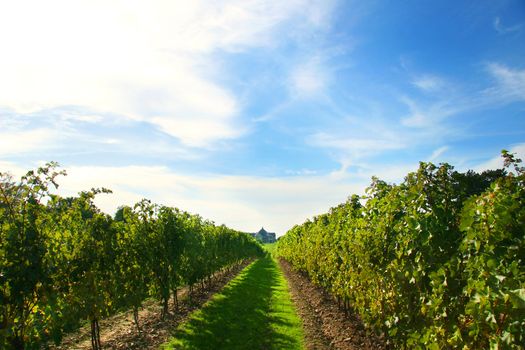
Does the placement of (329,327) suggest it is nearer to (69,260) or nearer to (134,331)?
(134,331)

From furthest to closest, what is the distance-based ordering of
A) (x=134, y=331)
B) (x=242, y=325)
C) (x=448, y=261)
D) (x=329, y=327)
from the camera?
1. (x=242, y=325)
2. (x=329, y=327)
3. (x=134, y=331)
4. (x=448, y=261)

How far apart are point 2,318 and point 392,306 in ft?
23.3

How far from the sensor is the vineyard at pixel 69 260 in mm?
6527

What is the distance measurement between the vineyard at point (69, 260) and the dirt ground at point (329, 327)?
5.37 m

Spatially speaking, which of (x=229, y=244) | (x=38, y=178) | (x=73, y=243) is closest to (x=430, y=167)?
(x=38, y=178)

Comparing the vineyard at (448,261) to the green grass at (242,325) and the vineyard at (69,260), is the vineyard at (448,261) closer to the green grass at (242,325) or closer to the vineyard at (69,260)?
the green grass at (242,325)

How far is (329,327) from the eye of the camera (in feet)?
40.8

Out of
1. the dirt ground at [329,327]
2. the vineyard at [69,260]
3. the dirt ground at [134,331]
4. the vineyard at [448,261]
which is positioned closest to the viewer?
the vineyard at [448,261]

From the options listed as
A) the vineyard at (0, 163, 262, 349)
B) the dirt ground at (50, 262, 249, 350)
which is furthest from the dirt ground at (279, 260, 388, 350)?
the vineyard at (0, 163, 262, 349)

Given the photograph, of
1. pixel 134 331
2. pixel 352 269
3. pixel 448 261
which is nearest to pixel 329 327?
pixel 352 269

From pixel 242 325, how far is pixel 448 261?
923 cm

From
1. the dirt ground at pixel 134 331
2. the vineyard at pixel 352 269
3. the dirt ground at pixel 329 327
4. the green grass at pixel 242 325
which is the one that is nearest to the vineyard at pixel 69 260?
the vineyard at pixel 352 269

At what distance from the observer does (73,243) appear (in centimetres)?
874

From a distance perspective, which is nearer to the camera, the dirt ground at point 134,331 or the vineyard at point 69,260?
the vineyard at point 69,260
